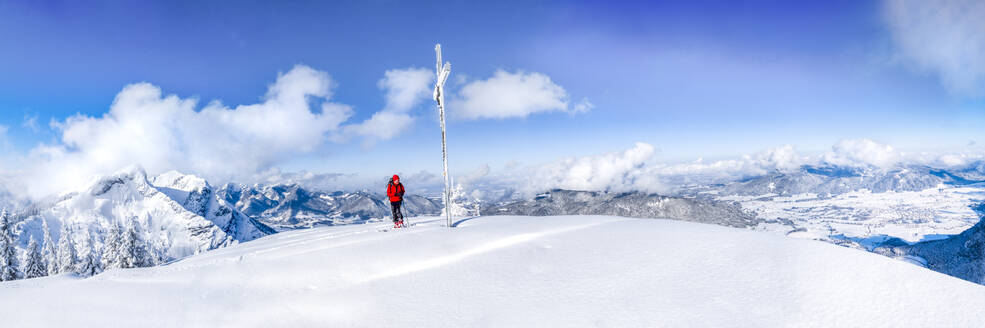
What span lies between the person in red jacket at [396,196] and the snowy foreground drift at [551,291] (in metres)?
7.74

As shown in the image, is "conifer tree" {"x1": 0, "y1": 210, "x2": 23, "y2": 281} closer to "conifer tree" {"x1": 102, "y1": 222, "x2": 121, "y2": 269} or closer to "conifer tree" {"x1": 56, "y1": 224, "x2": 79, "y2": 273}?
"conifer tree" {"x1": 56, "y1": 224, "x2": 79, "y2": 273}

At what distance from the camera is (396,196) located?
16.7m

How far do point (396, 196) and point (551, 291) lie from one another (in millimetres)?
11935

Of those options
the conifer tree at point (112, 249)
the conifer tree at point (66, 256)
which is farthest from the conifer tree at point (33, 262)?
the conifer tree at point (112, 249)

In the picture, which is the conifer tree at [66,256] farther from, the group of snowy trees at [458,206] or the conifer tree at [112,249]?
the group of snowy trees at [458,206]

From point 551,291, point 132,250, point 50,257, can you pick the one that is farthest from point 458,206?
point 551,291

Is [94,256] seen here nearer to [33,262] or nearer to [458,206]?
[33,262]

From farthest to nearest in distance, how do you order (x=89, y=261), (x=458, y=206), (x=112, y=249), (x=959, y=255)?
1. (x=959, y=255)
2. (x=458, y=206)
3. (x=89, y=261)
4. (x=112, y=249)

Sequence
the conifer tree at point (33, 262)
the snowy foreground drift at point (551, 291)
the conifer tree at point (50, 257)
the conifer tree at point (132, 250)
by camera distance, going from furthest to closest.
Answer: the conifer tree at point (50, 257), the conifer tree at point (132, 250), the conifer tree at point (33, 262), the snowy foreground drift at point (551, 291)

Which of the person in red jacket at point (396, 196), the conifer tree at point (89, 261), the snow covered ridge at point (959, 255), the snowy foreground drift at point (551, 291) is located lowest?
the snow covered ridge at point (959, 255)

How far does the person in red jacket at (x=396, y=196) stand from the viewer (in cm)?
1625

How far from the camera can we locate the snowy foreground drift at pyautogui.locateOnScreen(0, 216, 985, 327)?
195 inches

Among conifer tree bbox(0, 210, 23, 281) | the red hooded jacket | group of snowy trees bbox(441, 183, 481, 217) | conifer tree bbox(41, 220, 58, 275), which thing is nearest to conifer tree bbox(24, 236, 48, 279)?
conifer tree bbox(41, 220, 58, 275)

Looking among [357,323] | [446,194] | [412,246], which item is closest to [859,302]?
[357,323]
